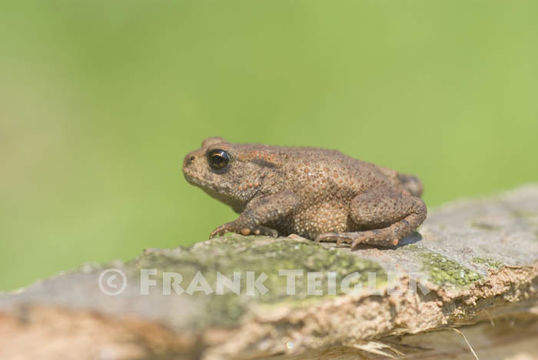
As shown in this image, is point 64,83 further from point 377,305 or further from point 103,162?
point 377,305

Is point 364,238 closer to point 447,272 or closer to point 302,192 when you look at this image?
point 447,272

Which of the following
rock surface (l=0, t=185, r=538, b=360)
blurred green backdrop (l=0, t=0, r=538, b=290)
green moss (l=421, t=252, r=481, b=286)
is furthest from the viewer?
blurred green backdrop (l=0, t=0, r=538, b=290)

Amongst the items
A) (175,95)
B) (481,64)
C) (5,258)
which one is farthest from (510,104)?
(5,258)

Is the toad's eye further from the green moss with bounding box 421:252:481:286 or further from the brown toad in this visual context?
the green moss with bounding box 421:252:481:286

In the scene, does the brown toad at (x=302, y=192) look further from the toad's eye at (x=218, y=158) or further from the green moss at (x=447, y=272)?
the green moss at (x=447, y=272)

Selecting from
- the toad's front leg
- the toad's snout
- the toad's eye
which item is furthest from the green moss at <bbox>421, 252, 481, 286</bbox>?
the toad's snout

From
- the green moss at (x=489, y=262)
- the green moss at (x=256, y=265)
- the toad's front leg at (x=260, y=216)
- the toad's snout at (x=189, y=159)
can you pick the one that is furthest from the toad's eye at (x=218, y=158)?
the green moss at (x=489, y=262)
